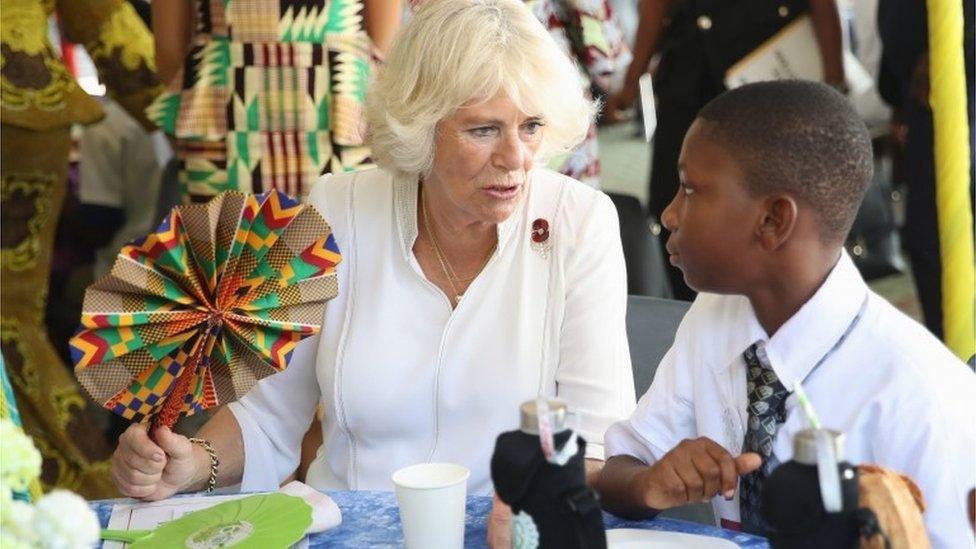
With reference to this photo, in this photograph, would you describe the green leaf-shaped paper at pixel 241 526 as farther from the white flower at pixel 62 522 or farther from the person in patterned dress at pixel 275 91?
the person in patterned dress at pixel 275 91

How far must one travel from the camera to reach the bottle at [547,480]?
129 cm

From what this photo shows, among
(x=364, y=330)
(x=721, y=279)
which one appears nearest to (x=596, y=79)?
(x=364, y=330)

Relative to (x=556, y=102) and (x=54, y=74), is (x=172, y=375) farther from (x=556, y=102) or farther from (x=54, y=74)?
(x=54, y=74)

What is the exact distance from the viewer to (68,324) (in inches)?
156

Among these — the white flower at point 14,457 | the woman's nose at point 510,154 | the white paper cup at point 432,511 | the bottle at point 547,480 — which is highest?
the woman's nose at point 510,154

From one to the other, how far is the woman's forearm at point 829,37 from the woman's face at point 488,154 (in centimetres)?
187

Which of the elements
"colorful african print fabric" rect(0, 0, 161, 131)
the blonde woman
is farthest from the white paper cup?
"colorful african print fabric" rect(0, 0, 161, 131)

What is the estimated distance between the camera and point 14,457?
1051 millimetres

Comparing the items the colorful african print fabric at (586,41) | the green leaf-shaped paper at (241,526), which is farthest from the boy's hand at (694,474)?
the colorful african print fabric at (586,41)

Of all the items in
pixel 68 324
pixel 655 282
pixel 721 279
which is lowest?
pixel 68 324

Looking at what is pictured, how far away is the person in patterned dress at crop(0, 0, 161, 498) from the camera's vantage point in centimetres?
323

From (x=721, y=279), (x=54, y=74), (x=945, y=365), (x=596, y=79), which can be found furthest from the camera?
(x=596, y=79)

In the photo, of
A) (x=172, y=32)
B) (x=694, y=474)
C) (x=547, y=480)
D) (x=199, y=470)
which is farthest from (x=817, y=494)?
(x=172, y=32)

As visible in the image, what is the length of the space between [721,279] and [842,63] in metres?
2.32
